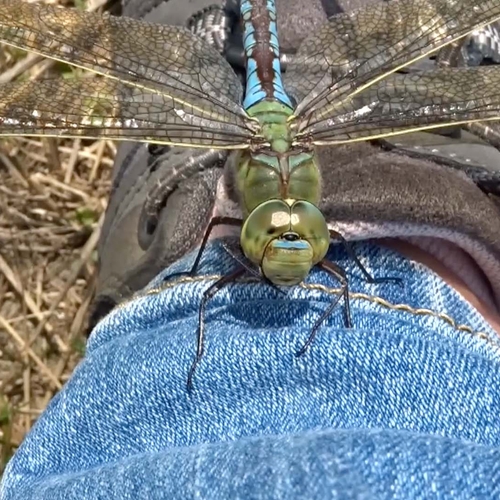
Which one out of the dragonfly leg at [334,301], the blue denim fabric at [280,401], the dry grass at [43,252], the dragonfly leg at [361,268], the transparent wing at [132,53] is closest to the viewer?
the blue denim fabric at [280,401]

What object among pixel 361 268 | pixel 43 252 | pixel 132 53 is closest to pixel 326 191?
pixel 361 268

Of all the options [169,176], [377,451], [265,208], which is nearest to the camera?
[377,451]

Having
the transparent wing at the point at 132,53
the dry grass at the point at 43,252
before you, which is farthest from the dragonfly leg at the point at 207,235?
the dry grass at the point at 43,252

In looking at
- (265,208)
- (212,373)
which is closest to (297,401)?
(212,373)

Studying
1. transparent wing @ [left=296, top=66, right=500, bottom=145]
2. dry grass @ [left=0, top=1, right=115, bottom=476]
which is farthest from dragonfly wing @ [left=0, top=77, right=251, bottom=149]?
dry grass @ [left=0, top=1, right=115, bottom=476]

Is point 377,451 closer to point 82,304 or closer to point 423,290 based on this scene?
point 423,290

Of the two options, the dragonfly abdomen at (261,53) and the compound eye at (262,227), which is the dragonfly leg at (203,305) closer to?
the compound eye at (262,227)
